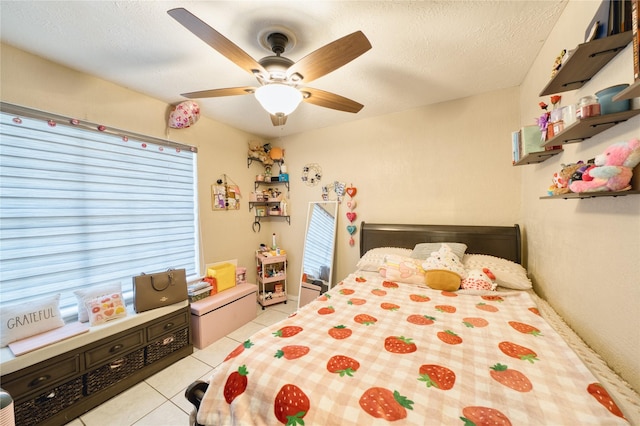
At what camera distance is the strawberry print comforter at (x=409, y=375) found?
785 mm

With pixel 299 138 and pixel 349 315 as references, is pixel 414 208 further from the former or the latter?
pixel 299 138

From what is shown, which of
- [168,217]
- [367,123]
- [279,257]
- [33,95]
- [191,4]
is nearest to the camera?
[191,4]

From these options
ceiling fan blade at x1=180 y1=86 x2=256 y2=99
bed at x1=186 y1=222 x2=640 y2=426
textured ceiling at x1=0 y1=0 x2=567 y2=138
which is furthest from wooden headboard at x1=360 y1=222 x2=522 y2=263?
ceiling fan blade at x1=180 y1=86 x2=256 y2=99

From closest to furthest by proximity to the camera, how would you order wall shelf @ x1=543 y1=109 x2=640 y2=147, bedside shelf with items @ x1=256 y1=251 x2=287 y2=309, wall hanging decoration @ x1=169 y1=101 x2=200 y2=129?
wall shelf @ x1=543 y1=109 x2=640 y2=147, wall hanging decoration @ x1=169 y1=101 x2=200 y2=129, bedside shelf with items @ x1=256 y1=251 x2=287 y2=309

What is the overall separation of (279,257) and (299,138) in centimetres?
178

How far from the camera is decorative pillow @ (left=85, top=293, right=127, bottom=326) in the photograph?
5.82 ft

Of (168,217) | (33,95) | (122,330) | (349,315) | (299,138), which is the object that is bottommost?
(122,330)

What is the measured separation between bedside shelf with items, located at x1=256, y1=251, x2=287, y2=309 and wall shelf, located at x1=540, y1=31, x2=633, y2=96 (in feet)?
10.2

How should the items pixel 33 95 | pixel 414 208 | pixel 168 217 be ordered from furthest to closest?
pixel 414 208, pixel 168 217, pixel 33 95

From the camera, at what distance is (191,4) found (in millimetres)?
1300

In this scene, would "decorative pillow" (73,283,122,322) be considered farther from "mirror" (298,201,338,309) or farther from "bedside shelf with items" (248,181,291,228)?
"mirror" (298,201,338,309)

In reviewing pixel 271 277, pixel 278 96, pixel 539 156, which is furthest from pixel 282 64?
pixel 271 277

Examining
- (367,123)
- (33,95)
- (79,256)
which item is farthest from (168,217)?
(367,123)

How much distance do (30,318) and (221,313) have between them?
135 centimetres
